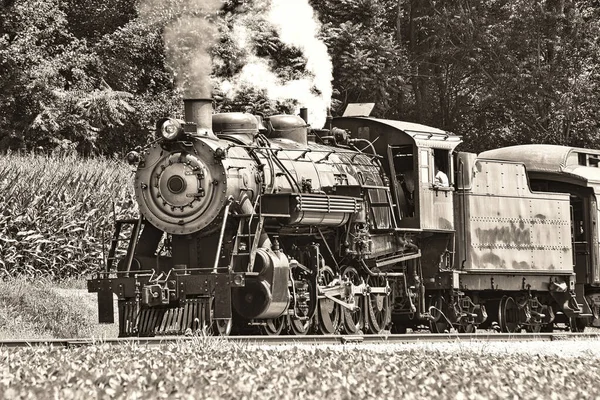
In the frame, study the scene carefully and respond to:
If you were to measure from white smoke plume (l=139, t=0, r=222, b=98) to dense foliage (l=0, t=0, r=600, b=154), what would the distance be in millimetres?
135

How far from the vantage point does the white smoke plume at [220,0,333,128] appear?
19.7 m

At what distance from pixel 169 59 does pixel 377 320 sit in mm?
13785

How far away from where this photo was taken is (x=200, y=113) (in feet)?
51.1

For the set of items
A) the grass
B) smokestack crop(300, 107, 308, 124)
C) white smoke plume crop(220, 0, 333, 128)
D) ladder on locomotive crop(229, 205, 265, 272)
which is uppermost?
white smoke plume crop(220, 0, 333, 128)

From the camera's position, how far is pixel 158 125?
15.4m

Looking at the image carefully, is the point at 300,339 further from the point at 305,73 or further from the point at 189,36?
the point at 189,36

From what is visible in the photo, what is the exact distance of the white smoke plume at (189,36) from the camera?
17547 mm

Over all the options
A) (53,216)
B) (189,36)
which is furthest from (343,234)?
(53,216)

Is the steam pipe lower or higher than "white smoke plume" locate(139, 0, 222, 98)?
lower

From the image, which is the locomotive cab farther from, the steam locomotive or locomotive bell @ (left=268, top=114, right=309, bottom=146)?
locomotive bell @ (left=268, top=114, right=309, bottom=146)

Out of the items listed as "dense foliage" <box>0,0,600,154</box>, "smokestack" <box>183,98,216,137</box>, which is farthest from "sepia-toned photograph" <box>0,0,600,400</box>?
"dense foliage" <box>0,0,600,154</box>

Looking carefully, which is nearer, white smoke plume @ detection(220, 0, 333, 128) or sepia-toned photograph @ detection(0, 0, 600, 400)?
sepia-toned photograph @ detection(0, 0, 600, 400)

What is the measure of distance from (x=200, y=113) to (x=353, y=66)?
2065 cm

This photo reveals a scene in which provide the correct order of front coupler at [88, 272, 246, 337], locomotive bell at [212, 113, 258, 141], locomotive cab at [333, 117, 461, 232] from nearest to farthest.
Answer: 1. front coupler at [88, 272, 246, 337]
2. locomotive bell at [212, 113, 258, 141]
3. locomotive cab at [333, 117, 461, 232]
